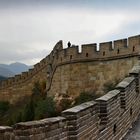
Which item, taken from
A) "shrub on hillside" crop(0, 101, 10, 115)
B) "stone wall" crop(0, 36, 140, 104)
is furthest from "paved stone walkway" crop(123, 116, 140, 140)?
"shrub on hillside" crop(0, 101, 10, 115)

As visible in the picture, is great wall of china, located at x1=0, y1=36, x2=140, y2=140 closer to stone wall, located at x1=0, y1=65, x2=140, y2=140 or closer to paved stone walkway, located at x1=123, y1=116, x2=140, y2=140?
stone wall, located at x1=0, y1=65, x2=140, y2=140

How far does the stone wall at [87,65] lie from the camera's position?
21711 mm

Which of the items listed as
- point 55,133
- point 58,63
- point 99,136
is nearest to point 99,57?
point 58,63

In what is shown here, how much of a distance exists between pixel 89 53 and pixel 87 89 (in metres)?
1.88

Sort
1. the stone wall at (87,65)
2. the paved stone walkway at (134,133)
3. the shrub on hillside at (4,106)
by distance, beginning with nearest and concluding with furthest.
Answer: the paved stone walkway at (134,133), the stone wall at (87,65), the shrub on hillside at (4,106)

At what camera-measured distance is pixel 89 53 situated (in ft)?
80.3

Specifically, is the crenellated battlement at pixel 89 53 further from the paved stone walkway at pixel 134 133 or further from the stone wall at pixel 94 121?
the paved stone walkway at pixel 134 133

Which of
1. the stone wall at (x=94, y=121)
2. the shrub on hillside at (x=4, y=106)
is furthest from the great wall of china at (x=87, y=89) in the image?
the shrub on hillside at (x=4, y=106)

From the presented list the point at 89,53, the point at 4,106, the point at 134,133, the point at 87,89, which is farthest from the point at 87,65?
the point at 4,106

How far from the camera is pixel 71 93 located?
26062 mm

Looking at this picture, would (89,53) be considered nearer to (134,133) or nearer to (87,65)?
(87,65)

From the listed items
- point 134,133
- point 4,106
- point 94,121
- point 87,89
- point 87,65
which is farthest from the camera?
point 4,106

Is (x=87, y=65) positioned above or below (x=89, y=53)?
below

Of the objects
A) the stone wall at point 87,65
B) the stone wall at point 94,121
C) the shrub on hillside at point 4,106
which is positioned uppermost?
the stone wall at point 87,65
